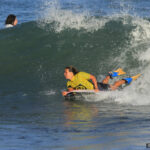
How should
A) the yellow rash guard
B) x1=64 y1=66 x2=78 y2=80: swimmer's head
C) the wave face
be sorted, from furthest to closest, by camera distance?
1. the wave face
2. the yellow rash guard
3. x1=64 y1=66 x2=78 y2=80: swimmer's head

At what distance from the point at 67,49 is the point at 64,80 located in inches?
99.5

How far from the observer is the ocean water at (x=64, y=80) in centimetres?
705

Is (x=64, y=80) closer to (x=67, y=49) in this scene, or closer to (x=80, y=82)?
(x=80, y=82)

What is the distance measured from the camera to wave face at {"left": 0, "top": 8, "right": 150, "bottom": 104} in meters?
13.4

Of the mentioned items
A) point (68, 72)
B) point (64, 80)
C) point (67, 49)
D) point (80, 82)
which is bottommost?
point (64, 80)

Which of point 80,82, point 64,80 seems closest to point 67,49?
point 64,80

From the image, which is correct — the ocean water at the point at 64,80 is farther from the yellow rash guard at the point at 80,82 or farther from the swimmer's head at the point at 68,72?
the swimmer's head at the point at 68,72

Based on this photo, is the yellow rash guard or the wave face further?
the wave face

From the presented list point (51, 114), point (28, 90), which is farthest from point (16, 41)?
point (51, 114)

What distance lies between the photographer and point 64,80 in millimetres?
13133

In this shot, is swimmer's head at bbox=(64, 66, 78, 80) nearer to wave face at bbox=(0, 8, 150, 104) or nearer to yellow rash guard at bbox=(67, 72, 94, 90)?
yellow rash guard at bbox=(67, 72, 94, 90)

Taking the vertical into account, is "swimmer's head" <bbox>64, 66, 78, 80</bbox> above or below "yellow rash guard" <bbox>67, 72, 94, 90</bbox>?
above

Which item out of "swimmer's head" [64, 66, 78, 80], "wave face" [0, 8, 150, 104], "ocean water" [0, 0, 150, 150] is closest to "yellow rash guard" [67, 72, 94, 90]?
"swimmer's head" [64, 66, 78, 80]

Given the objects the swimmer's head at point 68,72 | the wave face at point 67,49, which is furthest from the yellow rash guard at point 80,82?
the wave face at point 67,49
